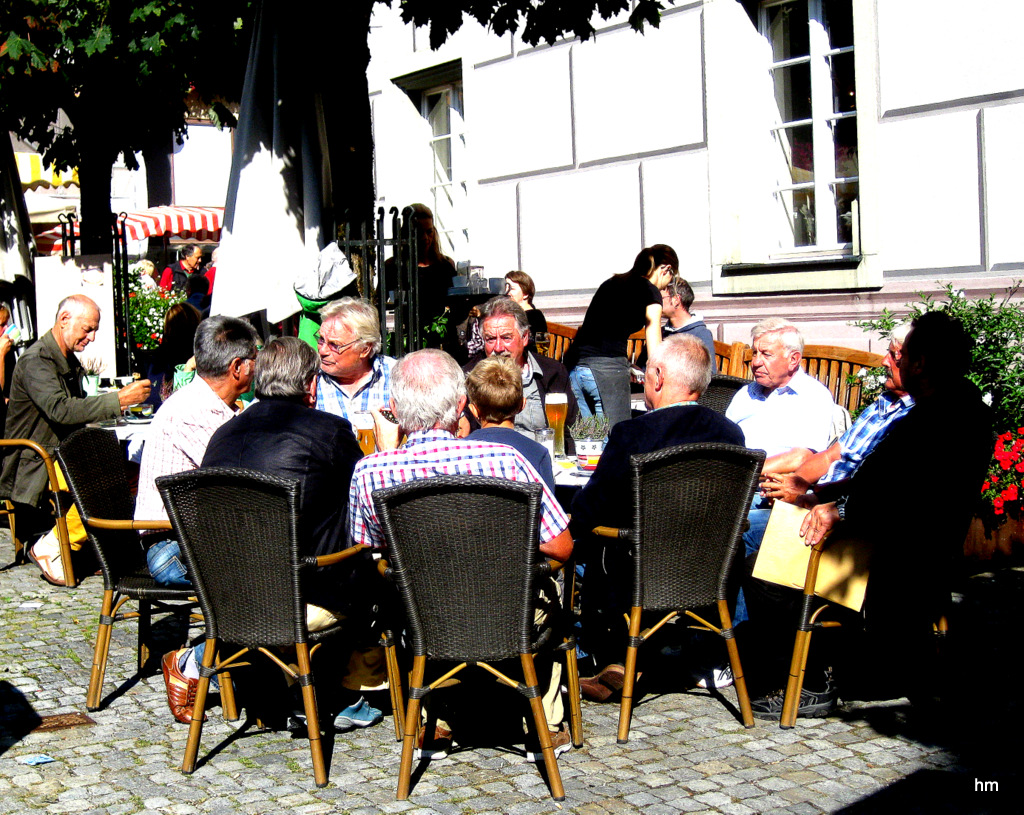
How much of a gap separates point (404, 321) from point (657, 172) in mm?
3224

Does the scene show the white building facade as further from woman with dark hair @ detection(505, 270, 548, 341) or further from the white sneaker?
the white sneaker

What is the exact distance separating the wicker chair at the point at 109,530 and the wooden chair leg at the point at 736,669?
2.12 meters

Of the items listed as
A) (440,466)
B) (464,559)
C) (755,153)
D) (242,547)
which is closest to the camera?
(464,559)

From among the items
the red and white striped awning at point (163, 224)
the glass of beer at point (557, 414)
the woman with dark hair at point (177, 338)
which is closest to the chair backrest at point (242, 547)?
the glass of beer at point (557, 414)

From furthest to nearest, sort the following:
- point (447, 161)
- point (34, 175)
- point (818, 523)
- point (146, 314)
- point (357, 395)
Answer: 1. point (34, 175)
2. point (447, 161)
3. point (146, 314)
4. point (357, 395)
5. point (818, 523)

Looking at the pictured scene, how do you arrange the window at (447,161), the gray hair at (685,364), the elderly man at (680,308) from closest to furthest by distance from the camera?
the gray hair at (685,364) → the elderly man at (680,308) → the window at (447,161)

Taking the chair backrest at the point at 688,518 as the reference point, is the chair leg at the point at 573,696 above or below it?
below

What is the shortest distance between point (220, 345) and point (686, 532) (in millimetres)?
2205

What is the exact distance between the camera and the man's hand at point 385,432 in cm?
487

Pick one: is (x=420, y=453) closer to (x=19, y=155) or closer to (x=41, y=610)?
(x=41, y=610)

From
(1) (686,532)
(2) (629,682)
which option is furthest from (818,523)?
(2) (629,682)

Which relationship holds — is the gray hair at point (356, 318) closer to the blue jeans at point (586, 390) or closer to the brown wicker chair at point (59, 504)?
the brown wicker chair at point (59, 504)

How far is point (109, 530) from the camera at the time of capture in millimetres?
4941

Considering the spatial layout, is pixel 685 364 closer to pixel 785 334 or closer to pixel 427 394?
pixel 427 394
